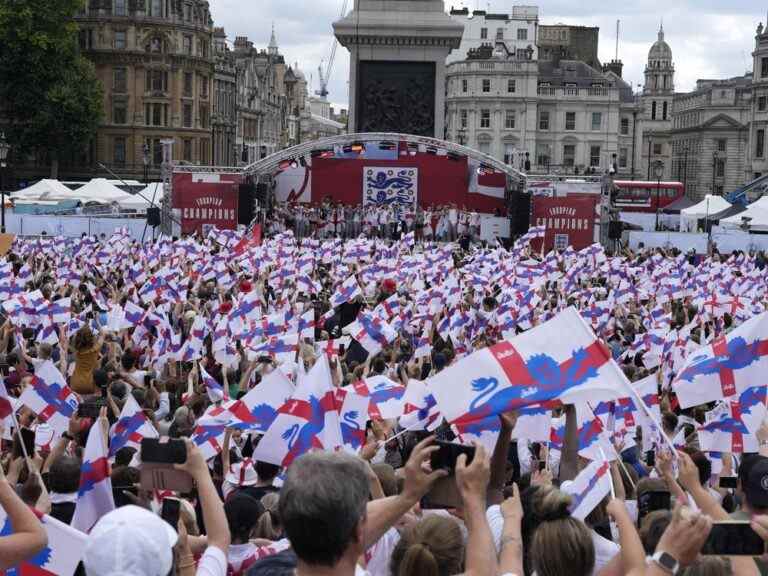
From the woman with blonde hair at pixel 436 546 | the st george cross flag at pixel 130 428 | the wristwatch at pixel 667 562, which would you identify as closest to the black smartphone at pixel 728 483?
the woman with blonde hair at pixel 436 546

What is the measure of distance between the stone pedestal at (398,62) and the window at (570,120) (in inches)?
2650

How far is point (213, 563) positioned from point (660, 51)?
165302 mm

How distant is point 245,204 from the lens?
44.1m

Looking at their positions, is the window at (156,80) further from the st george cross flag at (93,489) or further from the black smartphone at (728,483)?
the st george cross flag at (93,489)

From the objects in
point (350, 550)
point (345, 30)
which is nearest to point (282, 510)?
point (350, 550)

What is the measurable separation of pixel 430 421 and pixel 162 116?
86.3 meters

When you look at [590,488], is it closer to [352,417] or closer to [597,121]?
[352,417]

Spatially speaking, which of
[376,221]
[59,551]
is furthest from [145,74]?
[59,551]

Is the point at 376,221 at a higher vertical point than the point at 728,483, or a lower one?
higher

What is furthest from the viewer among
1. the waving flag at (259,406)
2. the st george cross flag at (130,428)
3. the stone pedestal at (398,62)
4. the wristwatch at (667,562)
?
the stone pedestal at (398,62)

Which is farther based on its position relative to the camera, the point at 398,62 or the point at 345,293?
the point at 398,62

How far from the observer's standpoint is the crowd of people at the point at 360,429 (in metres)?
4.33

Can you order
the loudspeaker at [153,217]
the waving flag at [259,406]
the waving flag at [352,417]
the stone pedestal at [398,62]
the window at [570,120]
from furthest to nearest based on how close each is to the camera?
the window at [570,120]
the stone pedestal at [398,62]
the loudspeaker at [153,217]
the waving flag at [352,417]
the waving flag at [259,406]

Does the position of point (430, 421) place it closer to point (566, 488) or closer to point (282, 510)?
point (566, 488)
